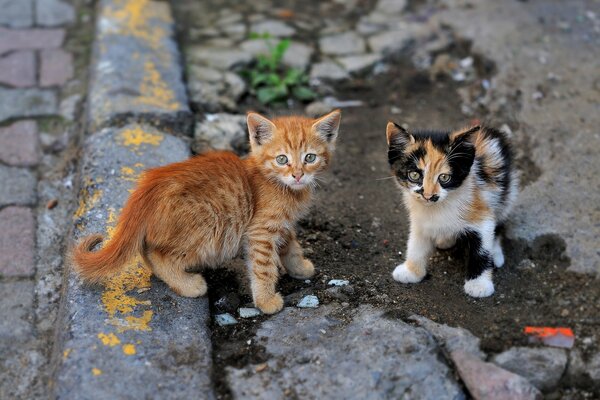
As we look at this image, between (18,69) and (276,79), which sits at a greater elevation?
(276,79)

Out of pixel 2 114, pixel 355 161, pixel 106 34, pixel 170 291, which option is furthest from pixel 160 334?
pixel 106 34

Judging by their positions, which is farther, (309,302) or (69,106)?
(69,106)

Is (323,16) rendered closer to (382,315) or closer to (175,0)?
(175,0)

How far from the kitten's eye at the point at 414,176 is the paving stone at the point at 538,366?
906mm

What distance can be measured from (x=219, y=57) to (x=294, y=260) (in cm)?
276

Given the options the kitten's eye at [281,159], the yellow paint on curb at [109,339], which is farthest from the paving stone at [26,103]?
the yellow paint on curb at [109,339]

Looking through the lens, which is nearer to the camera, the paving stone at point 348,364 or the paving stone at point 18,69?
the paving stone at point 348,364

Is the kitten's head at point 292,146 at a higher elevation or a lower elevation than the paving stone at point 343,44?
higher

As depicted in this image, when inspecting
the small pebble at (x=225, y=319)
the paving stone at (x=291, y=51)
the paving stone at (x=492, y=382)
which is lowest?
the small pebble at (x=225, y=319)

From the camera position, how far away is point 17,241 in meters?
3.97

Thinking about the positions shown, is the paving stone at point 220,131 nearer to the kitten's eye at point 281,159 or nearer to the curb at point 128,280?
the curb at point 128,280

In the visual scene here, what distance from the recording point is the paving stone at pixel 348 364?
2766 mm

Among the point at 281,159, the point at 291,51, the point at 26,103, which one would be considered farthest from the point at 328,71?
the point at 281,159

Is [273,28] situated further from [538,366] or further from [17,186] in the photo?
[538,366]
